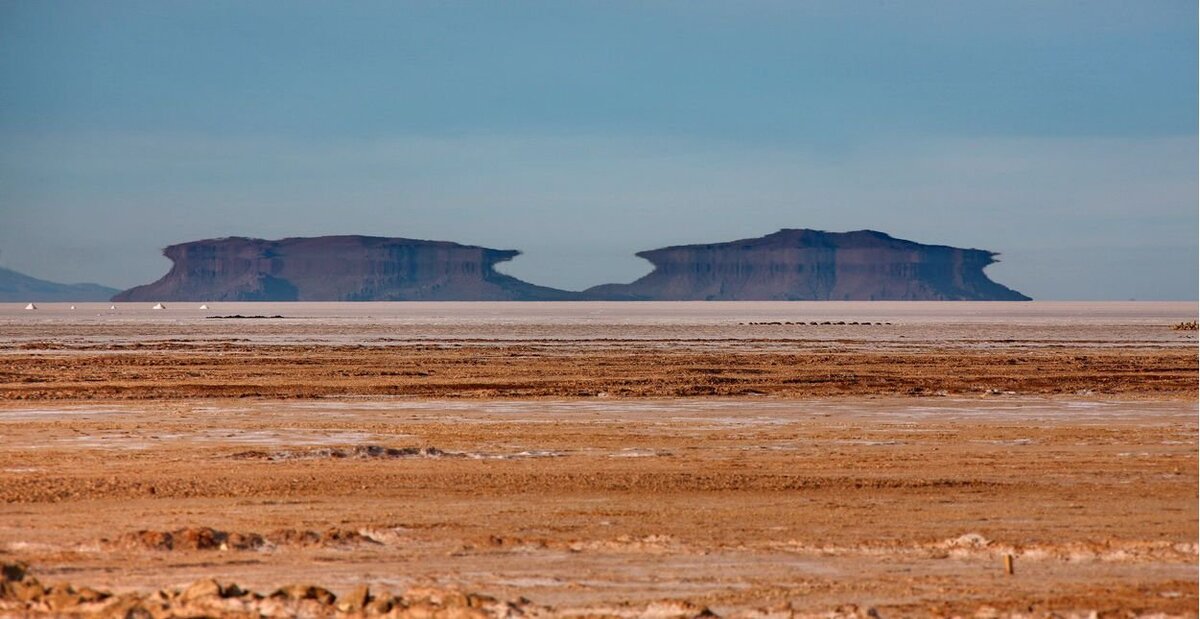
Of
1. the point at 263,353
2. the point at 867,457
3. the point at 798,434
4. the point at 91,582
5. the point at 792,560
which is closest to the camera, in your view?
the point at 91,582

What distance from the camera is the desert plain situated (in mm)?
8805

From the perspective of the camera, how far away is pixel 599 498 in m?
12.7

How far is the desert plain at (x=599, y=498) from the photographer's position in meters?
8.80

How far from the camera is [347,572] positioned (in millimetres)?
9477

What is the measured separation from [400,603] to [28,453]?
903 cm

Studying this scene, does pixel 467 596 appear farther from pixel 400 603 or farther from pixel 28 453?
pixel 28 453

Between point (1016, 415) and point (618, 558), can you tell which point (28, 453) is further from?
point (1016, 415)

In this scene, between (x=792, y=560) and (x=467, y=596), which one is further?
(x=792, y=560)

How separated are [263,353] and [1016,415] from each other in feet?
79.3

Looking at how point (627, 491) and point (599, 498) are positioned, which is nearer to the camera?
point (599, 498)

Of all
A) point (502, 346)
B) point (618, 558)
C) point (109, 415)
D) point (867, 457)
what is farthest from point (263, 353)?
point (618, 558)

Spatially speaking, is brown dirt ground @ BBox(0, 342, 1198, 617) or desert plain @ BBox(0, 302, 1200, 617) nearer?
desert plain @ BBox(0, 302, 1200, 617)

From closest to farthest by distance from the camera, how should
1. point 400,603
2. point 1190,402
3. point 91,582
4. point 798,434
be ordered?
point 400,603
point 91,582
point 798,434
point 1190,402

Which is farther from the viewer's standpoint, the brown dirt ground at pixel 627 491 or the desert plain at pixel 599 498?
the brown dirt ground at pixel 627 491
